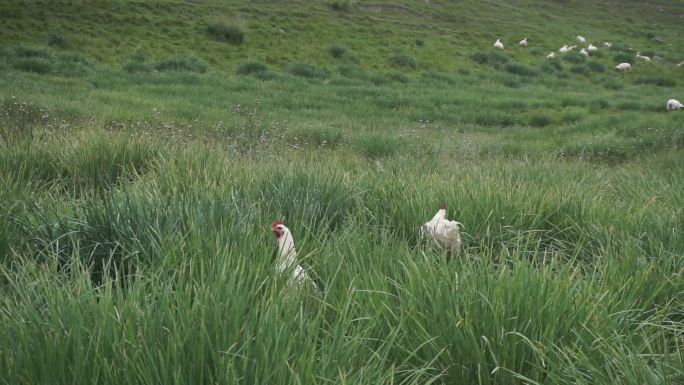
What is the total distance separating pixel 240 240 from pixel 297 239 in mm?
474

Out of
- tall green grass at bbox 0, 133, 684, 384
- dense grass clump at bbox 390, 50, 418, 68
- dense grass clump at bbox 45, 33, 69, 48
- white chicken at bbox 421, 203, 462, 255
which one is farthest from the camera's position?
dense grass clump at bbox 390, 50, 418, 68

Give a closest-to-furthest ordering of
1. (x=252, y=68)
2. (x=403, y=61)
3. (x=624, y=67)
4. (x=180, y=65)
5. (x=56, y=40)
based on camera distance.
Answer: (x=180, y=65), (x=56, y=40), (x=252, y=68), (x=403, y=61), (x=624, y=67)

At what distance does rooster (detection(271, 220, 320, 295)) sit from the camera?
2217 millimetres

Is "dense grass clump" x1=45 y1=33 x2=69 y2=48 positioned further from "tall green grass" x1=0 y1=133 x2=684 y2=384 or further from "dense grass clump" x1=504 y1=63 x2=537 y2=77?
"dense grass clump" x1=504 y1=63 x2=537 y2=77

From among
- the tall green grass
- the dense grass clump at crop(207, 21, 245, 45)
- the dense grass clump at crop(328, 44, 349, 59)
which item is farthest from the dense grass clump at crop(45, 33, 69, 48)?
the tall green grass

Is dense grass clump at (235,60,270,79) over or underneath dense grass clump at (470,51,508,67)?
over

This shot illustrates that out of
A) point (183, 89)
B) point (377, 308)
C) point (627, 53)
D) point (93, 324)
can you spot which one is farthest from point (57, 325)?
point (627, 53)

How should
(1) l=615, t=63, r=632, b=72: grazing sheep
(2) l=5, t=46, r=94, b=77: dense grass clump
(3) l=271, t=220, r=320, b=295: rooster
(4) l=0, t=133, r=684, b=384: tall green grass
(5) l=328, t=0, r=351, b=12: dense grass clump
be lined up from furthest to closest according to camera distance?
(5) l=328, t=0, r=351, b=12: dense grass clump → (1) l=615, t=63, r=632, b=72: grazing sheep → (2) l=5, t=46, r=94, b=77: dense grass clump → (3) l=271, t=220, r=320, b=295: rooster → (4) l=0, t=133, r=684, b=384: tall green grass

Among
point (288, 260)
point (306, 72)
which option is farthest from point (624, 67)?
point (288, 260)

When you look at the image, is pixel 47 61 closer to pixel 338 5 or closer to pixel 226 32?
pixel 226 32

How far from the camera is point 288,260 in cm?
232

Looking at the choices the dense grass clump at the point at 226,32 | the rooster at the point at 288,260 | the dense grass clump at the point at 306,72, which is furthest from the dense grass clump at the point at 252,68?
the rooster at the point at 288,260

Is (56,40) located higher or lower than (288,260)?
lower

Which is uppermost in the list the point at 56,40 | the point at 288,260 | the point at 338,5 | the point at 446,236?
the point at 288,260
